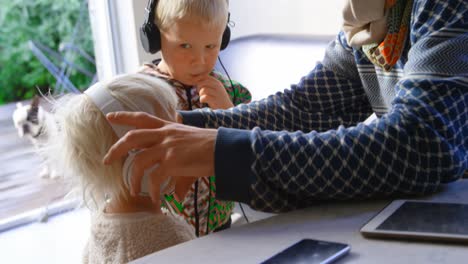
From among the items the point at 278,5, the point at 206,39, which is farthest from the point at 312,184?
the point at 278,5

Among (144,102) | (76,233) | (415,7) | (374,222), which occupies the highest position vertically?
(415,7)

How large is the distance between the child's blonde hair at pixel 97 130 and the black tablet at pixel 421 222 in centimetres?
46

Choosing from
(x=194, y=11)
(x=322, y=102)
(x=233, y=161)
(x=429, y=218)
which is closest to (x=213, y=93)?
(x=194, y=11)

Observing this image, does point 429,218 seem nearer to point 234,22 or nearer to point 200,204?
point 200,204

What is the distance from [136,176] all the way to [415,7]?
0.52 meters

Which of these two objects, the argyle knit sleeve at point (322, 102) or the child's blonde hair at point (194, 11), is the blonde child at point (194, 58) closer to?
the child's blonde hair at point (194, 11)

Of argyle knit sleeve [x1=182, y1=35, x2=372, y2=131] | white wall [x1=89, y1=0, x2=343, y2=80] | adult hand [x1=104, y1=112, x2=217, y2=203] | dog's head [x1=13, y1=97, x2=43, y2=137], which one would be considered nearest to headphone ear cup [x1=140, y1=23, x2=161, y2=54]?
argyle knit sleeve [x1=182, y1=35, x2=372, y2=131]

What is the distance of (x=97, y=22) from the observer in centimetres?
277

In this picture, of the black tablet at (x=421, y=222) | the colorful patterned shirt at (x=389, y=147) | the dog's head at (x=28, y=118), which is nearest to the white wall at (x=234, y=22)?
the dog's head at (x=28, y=118)

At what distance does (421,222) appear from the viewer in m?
0.92

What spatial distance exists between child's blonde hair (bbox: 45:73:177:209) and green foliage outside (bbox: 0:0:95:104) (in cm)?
176

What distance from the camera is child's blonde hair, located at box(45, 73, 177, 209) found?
1237 mm

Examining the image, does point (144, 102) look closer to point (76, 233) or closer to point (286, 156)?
point (286, 156)

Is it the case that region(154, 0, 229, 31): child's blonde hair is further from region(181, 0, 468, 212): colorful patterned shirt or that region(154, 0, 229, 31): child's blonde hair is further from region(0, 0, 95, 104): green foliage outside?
region(0, 0, 95, 104): green foliage outside
